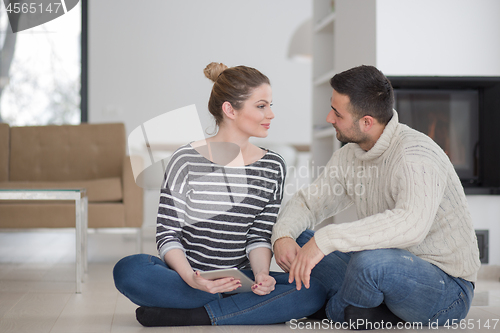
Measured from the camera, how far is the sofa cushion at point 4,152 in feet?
11.6

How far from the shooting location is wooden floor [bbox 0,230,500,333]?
5.06 ft

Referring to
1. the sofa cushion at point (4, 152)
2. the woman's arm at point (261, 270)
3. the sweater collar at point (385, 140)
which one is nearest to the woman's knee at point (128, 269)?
the woman's arm at point (261, 270)

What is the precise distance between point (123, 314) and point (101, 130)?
214cm

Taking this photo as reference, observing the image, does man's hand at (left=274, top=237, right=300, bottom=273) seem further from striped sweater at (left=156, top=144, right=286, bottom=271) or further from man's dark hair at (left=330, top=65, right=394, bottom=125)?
man's dark hair at (left=330, top=65, right=394, bottom=125)

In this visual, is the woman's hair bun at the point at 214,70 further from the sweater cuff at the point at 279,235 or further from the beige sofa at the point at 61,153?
the beige sofa at the point at 61,153

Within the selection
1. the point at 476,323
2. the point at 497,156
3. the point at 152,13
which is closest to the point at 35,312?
the point at 476,323

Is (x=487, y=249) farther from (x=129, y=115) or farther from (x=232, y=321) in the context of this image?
(x=129, y=115)

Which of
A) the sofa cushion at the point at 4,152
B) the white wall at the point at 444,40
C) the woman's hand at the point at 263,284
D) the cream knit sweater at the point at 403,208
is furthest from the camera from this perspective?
the sofa cushion at the point at 4,152

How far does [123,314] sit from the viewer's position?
1.73 metres

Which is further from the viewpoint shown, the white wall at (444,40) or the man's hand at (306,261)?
the white wall at (444,40)

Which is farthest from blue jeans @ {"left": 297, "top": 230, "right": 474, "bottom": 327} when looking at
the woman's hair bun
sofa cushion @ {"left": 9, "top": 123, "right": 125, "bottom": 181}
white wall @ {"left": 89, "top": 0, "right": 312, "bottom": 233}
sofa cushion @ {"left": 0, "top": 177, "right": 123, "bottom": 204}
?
white wall @ {"left": 89, "top": 0, "right": 312, "bottom": 233}

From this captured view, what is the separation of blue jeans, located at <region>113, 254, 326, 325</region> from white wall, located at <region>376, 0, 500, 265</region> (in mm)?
1414

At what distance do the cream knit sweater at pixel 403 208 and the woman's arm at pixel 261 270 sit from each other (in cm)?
6

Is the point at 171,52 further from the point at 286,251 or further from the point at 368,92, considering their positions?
the point at 286,251
